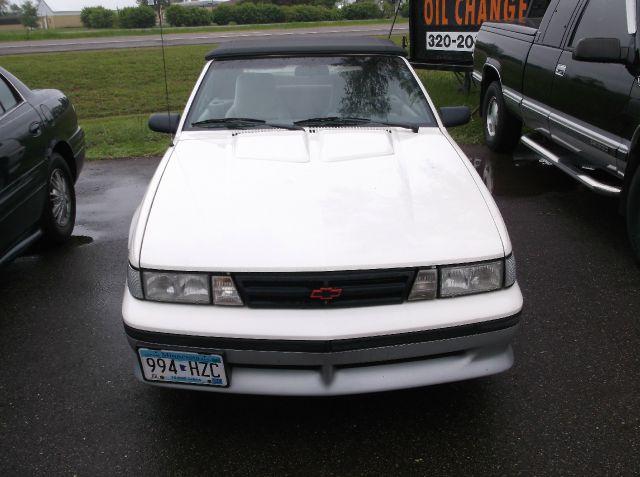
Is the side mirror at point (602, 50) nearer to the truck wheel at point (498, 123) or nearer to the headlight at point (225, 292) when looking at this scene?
the truck wheel at point (498, 123)

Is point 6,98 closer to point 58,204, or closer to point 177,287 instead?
point 58,204

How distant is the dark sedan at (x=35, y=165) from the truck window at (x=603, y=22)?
13.6 ft

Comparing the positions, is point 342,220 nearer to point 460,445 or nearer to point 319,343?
point 319,343

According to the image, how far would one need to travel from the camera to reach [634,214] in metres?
4.03

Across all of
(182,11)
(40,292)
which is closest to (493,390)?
(40,292)

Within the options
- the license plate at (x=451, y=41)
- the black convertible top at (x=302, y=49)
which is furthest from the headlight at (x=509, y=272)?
the license plate at (x=451, y=41)

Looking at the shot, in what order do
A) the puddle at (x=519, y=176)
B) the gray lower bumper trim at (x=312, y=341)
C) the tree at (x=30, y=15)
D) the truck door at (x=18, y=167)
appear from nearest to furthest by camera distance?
the gray lower bumper trim at (x=312, y=341)
the truck door at (x=18, y=167)
the puddle at (x=519, y=176)
the tree at (x=30, y=15)

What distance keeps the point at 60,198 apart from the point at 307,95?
221cm

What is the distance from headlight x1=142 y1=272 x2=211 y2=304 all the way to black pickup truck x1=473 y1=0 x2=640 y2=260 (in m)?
3.08

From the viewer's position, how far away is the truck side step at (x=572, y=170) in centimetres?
425

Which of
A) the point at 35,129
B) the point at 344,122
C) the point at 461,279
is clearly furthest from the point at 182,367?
the point at 35,129

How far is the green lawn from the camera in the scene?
8.09 meters

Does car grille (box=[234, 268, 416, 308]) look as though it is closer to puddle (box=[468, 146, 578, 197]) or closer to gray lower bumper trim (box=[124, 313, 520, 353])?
gray lower bumper trim (box=[124, 313, 520, 353])

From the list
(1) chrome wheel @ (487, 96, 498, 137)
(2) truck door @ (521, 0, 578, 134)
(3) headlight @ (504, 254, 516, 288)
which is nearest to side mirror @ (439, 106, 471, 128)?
(3) headlight @ (504, 254, 516, 288)
